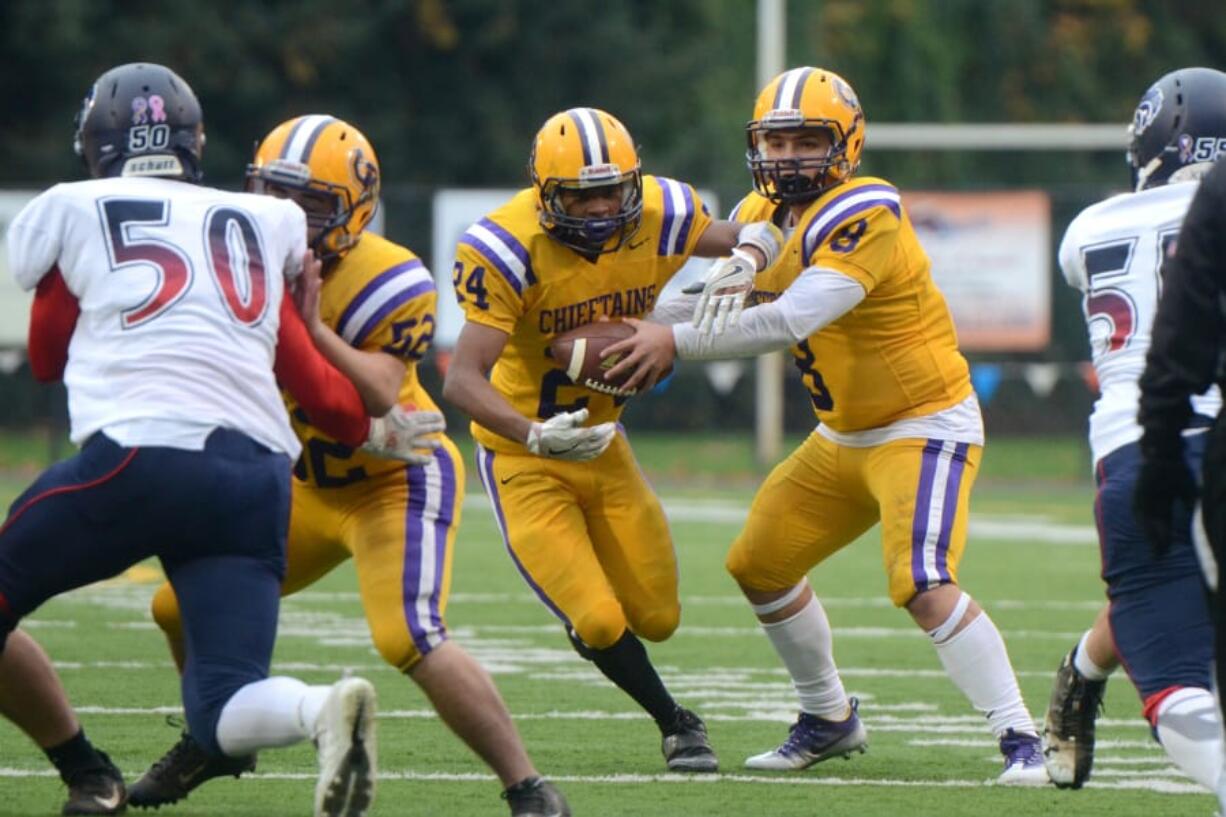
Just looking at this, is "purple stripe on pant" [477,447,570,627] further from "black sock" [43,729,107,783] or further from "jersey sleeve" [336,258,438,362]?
"black sock" [43,729,107,783]

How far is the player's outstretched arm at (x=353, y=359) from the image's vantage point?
197 inches

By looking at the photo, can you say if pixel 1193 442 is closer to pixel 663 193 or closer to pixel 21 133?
pixel 663 193

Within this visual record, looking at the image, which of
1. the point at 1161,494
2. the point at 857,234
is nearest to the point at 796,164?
the point at 857,234

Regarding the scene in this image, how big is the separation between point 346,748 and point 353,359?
0.98 meters

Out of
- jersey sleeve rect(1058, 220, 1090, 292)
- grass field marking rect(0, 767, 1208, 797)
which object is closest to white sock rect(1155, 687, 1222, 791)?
jersey sleeve rect(1058, 220, 1090, 292)

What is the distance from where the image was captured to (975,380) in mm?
18750

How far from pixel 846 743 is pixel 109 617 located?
4.07 meters

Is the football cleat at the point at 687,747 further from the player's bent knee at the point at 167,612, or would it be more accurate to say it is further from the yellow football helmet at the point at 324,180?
the yellow football helmet at the point at 324,180

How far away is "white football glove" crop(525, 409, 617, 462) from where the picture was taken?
231 inches

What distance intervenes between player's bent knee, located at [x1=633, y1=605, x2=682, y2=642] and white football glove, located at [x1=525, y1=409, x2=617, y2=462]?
60 cm

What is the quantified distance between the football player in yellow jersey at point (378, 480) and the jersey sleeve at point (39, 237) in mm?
586

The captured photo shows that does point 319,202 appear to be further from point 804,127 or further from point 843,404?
point 843,404

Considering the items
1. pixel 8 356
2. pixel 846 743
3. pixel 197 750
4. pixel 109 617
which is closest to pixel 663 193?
pixel 846 743

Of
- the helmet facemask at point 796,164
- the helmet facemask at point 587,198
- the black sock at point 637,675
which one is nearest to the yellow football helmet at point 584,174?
the helmet facemask at point 587,198
